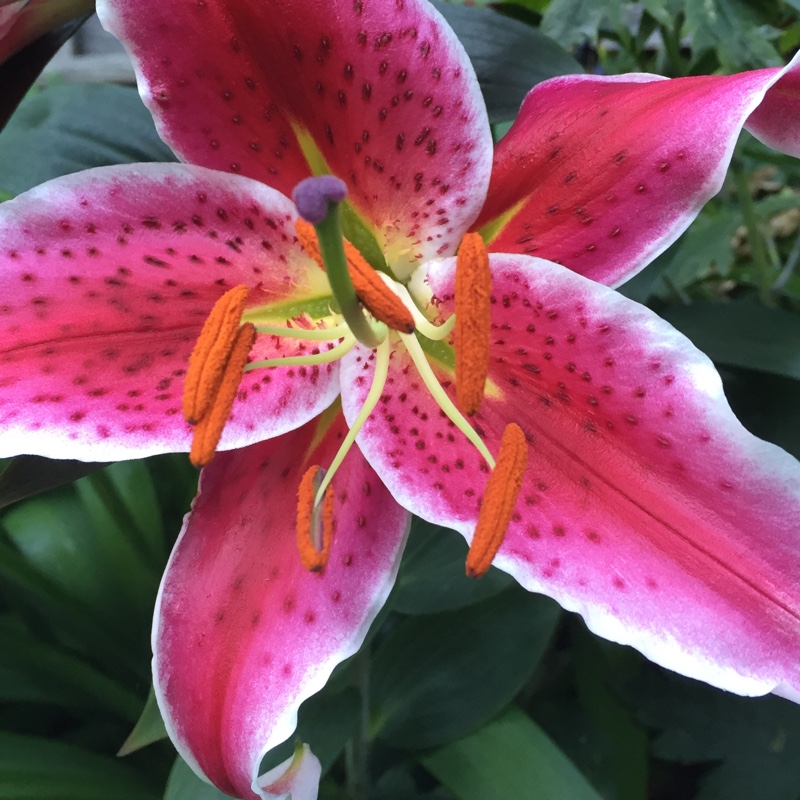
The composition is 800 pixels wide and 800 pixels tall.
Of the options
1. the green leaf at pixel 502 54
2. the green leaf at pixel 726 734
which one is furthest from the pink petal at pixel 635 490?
the green leaf at pixel 726 734

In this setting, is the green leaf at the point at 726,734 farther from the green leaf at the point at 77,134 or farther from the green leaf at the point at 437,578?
the green leaf at the point at 77,134

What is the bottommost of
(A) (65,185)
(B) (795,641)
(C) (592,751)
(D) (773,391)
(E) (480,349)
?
(C) (592,751)

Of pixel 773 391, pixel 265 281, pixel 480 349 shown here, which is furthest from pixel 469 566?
pixel 773 391

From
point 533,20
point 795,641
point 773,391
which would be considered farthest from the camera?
point 533,20

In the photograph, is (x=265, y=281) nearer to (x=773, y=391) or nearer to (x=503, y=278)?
(x=503, y=278)

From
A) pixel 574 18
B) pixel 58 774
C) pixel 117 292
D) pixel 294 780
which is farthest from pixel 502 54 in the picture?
pixel 58 774

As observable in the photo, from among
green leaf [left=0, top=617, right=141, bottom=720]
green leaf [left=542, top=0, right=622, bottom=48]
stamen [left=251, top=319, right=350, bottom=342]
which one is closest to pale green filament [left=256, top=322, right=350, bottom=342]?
stamen [left=251, top=319, right=350, bottom=342]

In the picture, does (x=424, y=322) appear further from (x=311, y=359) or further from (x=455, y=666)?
(x=455, y=666)
